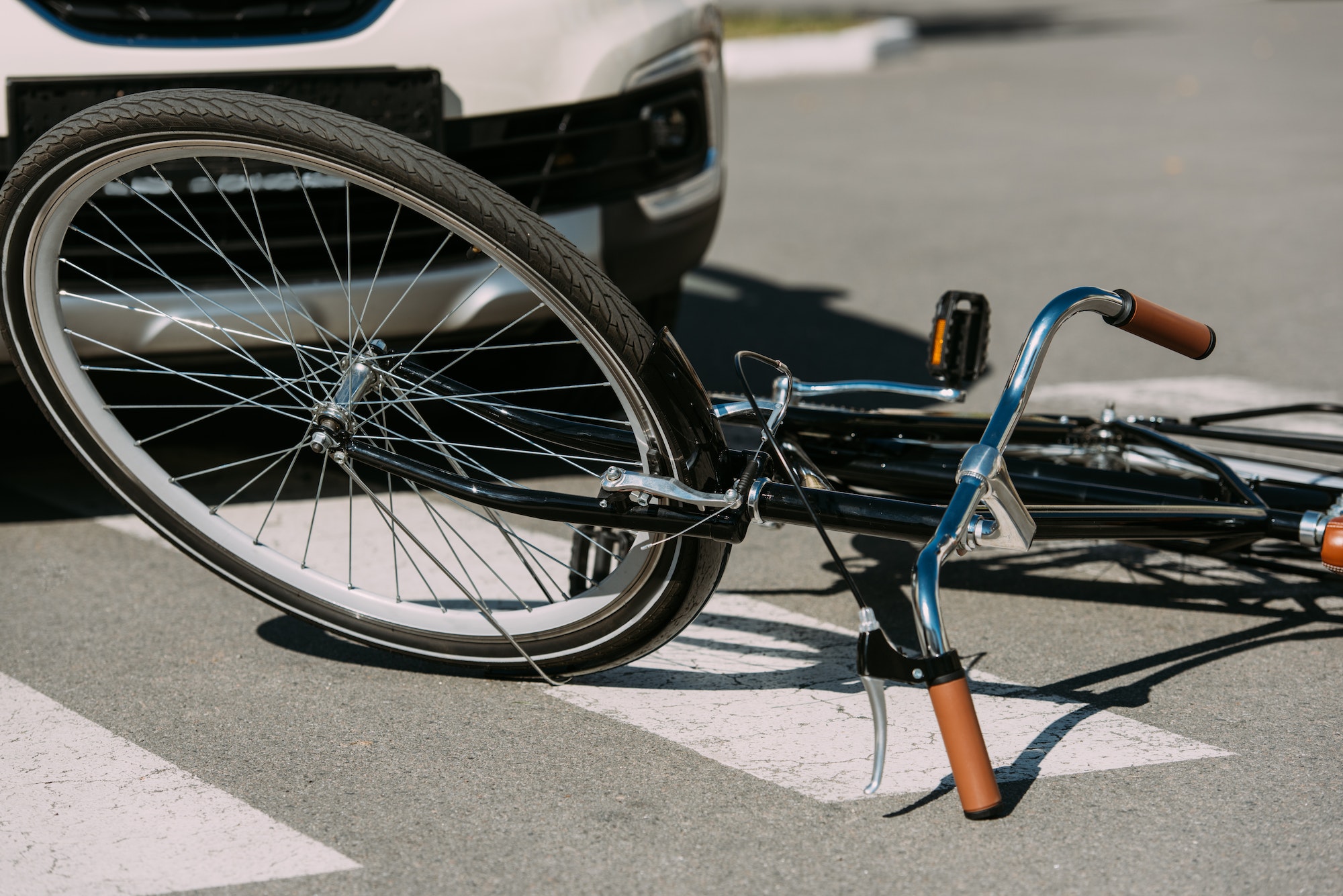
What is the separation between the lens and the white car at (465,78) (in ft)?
9.93

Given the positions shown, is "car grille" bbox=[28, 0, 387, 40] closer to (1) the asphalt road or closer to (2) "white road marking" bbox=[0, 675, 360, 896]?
(1) the asphalt road

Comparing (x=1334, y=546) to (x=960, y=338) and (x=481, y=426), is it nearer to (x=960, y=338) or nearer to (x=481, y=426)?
(x=960, y=338)

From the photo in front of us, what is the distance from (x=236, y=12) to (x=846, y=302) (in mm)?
2806

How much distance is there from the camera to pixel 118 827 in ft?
6.98

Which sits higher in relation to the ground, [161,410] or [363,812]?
[161,410]

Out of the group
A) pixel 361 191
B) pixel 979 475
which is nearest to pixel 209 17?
pixel 361 191

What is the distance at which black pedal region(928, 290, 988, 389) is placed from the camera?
263cm

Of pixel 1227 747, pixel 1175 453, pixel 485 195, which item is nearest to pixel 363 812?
pixel 485 195

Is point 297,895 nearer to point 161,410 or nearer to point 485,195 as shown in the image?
point 485,195

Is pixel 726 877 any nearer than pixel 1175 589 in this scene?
Yes

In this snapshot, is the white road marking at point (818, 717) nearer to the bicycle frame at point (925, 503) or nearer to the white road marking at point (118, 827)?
the bicycle frame at point (925, 503)

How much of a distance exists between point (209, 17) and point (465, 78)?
0.57 meters

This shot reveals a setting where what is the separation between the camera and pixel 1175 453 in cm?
271

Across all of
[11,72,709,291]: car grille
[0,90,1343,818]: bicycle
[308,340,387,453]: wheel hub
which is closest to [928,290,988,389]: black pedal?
[0,90,1343,818]: bicycle
